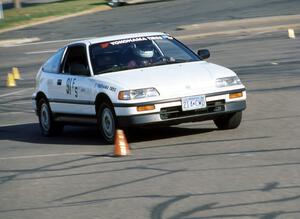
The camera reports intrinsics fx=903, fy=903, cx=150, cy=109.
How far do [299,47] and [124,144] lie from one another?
14.3 meters

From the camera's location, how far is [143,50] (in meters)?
13.1

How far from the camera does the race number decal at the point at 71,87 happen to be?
1305cm

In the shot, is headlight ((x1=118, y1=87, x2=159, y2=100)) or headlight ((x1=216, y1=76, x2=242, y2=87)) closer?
headlight ((x1=118, y1=87, x2=159, y2=100))

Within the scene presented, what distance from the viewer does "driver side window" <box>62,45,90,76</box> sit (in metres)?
13.0

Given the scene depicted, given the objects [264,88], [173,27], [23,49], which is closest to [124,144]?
[264,88]

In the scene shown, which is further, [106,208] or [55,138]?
[55,138]

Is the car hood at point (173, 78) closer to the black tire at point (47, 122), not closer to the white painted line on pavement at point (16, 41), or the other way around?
the black tire at point (47, 122)

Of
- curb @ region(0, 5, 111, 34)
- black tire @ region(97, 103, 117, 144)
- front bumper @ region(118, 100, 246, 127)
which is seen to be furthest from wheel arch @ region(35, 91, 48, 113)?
curb @ region(0, 5, 111, 34)

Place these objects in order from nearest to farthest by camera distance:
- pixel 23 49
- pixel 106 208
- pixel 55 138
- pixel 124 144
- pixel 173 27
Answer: pixel 106 208 < pixel 124 144 < pixel 55 138 < pixel 23 49 < pixel 173 27

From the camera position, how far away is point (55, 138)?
45.7ft

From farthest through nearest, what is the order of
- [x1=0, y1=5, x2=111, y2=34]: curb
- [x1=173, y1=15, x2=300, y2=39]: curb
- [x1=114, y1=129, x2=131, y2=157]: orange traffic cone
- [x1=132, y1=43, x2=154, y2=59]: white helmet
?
[x1=0, y1=5, x2=111, y2=34]: curb
[x1=173, y1=15, x2=300, y2=39]: curb
[x1=132, y1=43, x2=154, y2=59]: white helmet
[x1=114, y1=129, x2=131, y2=157]: orange traffic cone

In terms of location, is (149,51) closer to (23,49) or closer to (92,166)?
(92,166)

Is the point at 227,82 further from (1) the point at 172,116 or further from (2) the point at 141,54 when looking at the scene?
(2) the point at 141,54

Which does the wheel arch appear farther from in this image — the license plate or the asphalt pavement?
the license plate
